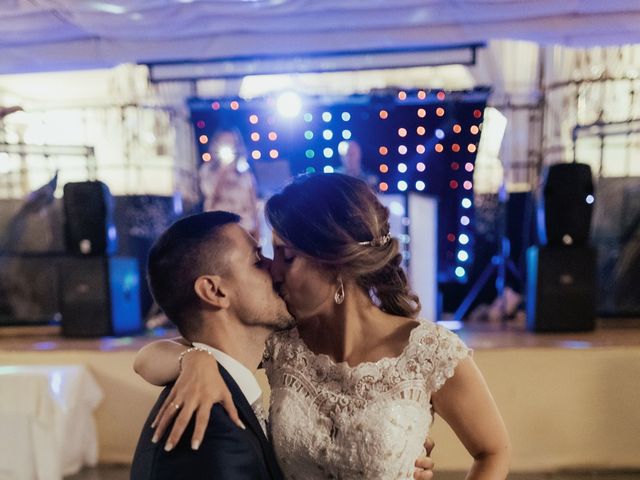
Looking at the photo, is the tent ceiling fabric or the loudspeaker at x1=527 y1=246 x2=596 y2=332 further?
the loudspeaker at x1=527 y1=246 x2=596 y2=332

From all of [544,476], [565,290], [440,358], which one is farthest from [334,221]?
[565,290]

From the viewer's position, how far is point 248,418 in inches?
38.2

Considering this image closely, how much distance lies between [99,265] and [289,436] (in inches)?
103

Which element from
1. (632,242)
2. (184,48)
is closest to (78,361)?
(184,48)

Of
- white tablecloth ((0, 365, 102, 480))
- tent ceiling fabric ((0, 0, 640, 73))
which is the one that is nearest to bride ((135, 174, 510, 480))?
white tablecloth ((0, 365, 102, 480))

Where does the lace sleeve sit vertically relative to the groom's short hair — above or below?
below

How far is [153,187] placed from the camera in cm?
547

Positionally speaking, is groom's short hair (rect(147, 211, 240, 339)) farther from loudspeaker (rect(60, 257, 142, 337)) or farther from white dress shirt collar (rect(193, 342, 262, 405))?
loudspeaker (rect(60, 257, 142, 337))

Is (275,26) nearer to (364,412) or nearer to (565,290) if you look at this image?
(565,290)

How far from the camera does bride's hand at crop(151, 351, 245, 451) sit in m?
0.89

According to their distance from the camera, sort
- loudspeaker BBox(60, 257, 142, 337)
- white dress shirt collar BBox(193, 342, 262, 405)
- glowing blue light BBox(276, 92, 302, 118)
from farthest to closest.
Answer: glowing blue light BBox(276, 92, 302, 118)
loudspeaker BBox(60, 257, 142, 337)
white dress shirt collar BBox(193, 342, 262, 405)

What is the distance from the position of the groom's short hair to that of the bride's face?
0.44 feet

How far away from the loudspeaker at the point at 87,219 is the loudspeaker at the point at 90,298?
8cm

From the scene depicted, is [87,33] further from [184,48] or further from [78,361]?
[78,361]
